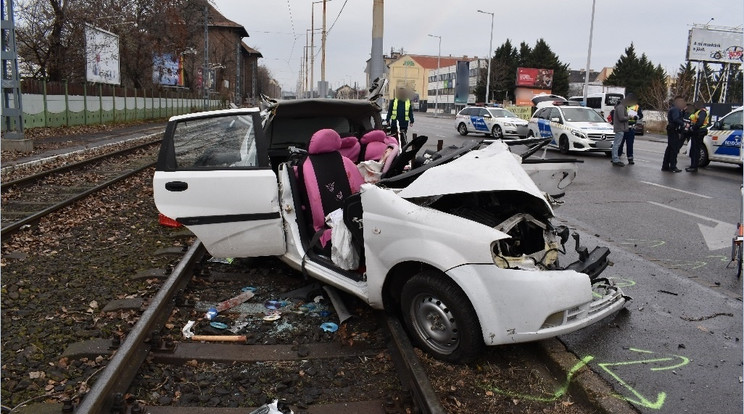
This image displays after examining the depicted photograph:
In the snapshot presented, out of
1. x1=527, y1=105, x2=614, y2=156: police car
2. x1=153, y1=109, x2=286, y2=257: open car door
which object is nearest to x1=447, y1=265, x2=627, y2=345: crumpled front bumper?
x1=153, y1=109, x2=286, y2=257: open car door

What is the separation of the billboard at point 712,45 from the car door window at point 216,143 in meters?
47.0

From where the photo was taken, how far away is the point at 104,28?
33469 mm

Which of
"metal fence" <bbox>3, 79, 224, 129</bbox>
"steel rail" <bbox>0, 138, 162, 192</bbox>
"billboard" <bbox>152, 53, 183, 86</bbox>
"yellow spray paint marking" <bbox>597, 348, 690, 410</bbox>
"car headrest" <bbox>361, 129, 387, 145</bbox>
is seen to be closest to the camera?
"yellow spray paint marking" <bbox>597, 348, 690, 410</bbox>

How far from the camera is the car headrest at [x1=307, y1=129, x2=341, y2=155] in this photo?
4857 mm

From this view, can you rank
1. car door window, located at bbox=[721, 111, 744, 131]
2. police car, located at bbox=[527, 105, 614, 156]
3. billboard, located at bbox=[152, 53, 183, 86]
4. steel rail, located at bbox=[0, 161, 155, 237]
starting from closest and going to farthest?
1. steel rail, located at bbox=[0, 161, 155, 237]
2. car door window, located at bbox=[721, 111, 744, 131]
3. police car, located at bbox=[527, 105, 614, 156]
4. billboard, located at bbox=[152, 53, 183, 86]

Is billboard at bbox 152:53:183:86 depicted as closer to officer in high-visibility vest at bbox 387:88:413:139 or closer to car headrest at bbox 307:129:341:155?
officer in high-visibility vest at bbox 387:88:413:139

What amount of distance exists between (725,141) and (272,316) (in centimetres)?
1453

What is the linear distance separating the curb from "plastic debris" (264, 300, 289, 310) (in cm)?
211

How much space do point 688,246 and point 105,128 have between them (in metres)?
26.6

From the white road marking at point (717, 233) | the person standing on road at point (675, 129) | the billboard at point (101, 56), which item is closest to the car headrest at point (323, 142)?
the white road marking at point (717, 233)

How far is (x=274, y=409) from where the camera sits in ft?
9.71

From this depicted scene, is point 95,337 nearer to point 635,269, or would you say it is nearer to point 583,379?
point 583,379

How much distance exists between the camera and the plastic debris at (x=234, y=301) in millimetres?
4621

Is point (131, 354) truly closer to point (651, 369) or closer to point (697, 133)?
point (651, 369)
